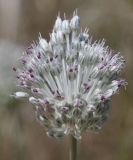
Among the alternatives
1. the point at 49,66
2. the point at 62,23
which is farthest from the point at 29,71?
the point at 62,23

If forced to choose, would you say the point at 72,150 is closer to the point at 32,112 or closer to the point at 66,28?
the point at 66,28

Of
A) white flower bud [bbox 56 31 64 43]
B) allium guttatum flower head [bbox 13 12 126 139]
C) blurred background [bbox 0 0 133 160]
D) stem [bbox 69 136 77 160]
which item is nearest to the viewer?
stem [bbox 69 136 77 160]

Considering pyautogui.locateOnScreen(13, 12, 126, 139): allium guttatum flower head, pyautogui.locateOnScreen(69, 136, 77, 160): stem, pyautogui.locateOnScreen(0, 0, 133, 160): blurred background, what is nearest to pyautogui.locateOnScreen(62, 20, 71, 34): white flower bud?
pyautogui.locateOnScreen(13, 12, 126, 139): allium guttatum flower head

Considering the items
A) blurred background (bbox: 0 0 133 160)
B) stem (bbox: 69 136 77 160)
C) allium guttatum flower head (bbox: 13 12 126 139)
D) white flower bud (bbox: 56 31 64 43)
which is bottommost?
stem (bbox: 69 136 77 160)

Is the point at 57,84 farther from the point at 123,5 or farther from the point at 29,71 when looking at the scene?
the point at 123,5

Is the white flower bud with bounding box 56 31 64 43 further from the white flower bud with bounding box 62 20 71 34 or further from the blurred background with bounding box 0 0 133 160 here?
the blurred background with bounding box 0 0 133 160

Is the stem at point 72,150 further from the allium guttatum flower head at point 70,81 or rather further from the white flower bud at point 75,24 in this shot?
the white flower bud at point 75,24
